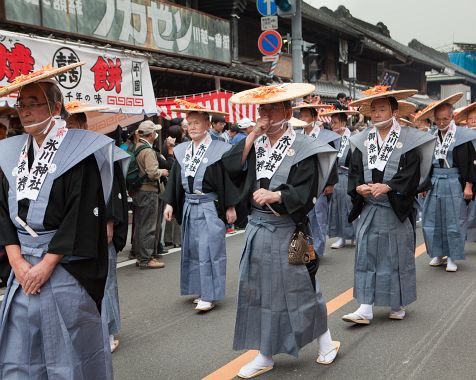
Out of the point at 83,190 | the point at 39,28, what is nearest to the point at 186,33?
the point at 39,28

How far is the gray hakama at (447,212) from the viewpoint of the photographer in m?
7.00

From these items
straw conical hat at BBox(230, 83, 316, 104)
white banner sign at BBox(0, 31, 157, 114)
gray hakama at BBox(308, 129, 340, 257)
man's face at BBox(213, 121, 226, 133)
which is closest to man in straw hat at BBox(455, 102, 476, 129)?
gray hakama at BBox(308, 129, 340, 257)

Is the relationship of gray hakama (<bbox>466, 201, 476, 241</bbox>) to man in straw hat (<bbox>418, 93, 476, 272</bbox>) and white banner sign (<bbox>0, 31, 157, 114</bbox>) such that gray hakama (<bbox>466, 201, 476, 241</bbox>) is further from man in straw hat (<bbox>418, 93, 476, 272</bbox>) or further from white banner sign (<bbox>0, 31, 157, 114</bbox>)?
white banner sign (<bbox>0, 31, 157, 114</bbox>)

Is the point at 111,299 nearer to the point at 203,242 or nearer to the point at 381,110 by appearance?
the point at 203,242

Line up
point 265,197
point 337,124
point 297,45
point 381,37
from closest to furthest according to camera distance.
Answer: point 265,197
point 337,124
point 297,45
point 381,37

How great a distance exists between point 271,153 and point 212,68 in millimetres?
10661

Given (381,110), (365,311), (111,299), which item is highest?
(381,110)

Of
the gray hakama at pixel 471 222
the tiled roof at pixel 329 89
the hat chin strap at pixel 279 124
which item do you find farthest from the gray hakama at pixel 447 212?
the tiled roof at pixel 329 89

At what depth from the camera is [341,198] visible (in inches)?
351

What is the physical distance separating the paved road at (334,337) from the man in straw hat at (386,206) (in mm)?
293

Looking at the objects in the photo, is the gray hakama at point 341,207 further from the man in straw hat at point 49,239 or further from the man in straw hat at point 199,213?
the man in straw hat at point 49,239

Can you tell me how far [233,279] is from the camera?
6965 mm

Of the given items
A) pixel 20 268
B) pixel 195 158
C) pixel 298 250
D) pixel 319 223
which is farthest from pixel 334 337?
pixel 319 223

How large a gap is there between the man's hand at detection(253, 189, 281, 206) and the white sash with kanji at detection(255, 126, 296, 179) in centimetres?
21
